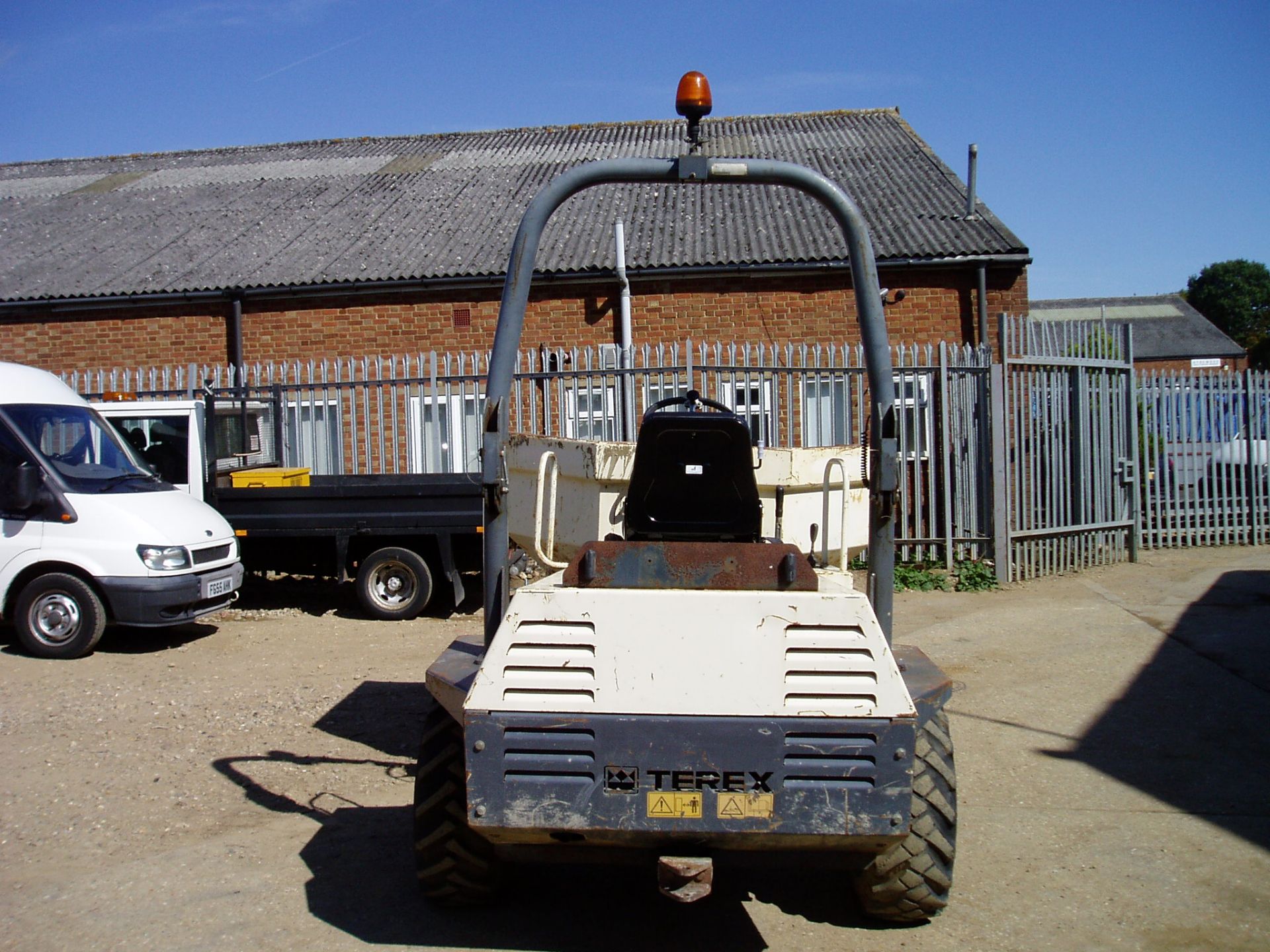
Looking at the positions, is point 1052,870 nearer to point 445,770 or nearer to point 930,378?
point 445,770

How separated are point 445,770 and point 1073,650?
648 centimetres

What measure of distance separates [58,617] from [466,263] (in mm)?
8212

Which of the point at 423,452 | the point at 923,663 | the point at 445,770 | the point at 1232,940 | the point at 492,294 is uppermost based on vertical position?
the point at 492,294

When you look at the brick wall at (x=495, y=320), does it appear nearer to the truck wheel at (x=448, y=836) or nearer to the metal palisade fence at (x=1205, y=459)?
the metal palisade fence at (x=1205, y=459)

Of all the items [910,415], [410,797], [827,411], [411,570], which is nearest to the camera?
[410,797]

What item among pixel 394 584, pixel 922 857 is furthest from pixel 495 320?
pixel 922 857

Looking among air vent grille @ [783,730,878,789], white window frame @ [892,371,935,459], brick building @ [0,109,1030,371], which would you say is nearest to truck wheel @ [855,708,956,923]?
air vent grille @ [783,730,878,789]

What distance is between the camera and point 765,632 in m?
3.53

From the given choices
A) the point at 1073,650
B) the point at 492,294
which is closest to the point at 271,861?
the point at 1073,650

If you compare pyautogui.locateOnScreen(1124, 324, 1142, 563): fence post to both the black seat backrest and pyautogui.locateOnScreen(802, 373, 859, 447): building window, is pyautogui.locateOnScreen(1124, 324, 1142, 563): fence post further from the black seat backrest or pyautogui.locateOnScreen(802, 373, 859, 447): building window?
the black seat backrest

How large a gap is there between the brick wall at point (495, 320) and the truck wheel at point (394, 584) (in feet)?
18.1

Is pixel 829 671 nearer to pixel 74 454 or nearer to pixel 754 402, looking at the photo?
pixel 74 454

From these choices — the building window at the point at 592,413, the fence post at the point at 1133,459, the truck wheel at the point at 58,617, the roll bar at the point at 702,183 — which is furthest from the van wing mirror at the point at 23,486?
the fence post at the point at 1133,459

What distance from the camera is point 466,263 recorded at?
51.6 ft
